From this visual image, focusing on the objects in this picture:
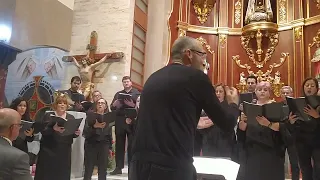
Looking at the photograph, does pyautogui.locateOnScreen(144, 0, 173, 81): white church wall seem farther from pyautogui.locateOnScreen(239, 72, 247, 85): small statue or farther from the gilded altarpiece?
pyautogui.locateOnScreen(239, 72, 247, 85): small statue

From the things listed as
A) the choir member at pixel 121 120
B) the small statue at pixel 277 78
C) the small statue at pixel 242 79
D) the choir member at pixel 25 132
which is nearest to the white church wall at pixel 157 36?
the small statue at pixel 242 79

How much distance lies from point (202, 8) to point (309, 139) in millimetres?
7944

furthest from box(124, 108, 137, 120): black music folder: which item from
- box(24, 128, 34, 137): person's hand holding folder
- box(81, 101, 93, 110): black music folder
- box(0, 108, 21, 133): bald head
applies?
box(0, 108, 21, 133): bald head

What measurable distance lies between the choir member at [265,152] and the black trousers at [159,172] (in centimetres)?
174

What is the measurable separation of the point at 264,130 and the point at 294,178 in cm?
198

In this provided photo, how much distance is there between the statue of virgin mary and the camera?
400 inches

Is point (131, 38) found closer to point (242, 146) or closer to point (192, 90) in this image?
point (242, 146)

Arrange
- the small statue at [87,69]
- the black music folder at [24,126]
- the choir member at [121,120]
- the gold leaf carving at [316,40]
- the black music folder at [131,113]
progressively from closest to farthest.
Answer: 1. the black music folder at [24,126]
2. the black music folder at [131,113]
3. the choir member at [121,120]
4. the small statue at [87,69]
5. the gold leaf carving at [316,40]

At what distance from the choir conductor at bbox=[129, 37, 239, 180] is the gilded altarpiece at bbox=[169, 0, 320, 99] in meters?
8.34

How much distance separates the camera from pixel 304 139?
379cm

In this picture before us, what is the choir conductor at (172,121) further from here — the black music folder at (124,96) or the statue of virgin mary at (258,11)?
the statue of virgin mary at (258,11)

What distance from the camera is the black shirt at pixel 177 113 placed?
1677mm

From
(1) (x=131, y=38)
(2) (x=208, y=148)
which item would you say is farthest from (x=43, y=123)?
(1) (x=131, y=38)

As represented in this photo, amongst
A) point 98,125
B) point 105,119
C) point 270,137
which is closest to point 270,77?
point 105,119
